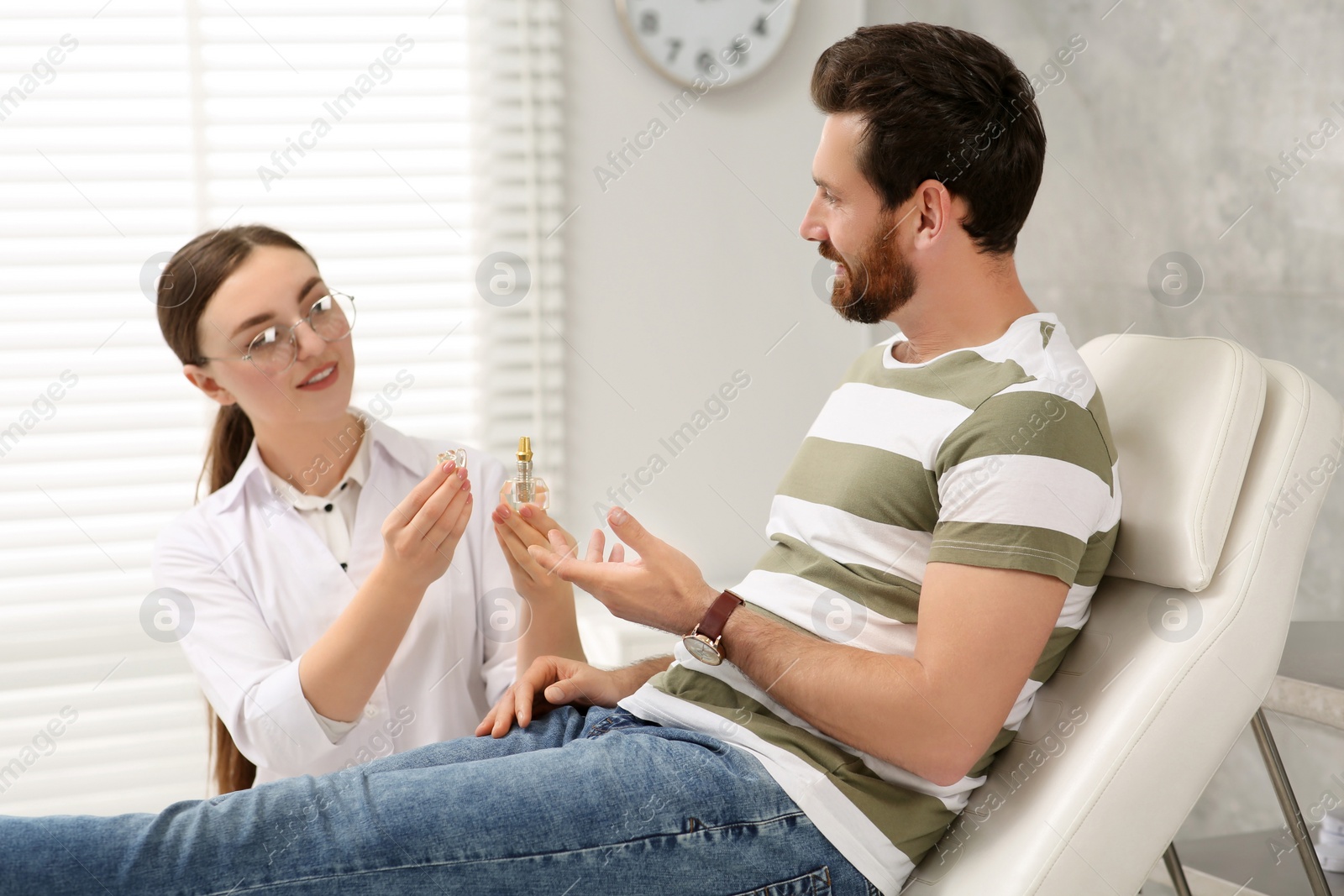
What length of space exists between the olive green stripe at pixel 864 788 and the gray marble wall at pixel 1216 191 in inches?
43.9

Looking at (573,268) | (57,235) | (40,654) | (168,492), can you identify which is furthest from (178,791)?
(573,268)

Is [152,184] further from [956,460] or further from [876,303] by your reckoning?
[956,460]

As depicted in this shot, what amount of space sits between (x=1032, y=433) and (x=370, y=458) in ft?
3.65

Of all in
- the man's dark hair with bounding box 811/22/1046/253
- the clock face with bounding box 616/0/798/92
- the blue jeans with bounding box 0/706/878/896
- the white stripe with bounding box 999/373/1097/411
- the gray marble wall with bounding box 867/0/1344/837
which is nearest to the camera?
the blue jeans with bounding box 0/706/878/896

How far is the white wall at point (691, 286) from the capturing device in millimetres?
3004

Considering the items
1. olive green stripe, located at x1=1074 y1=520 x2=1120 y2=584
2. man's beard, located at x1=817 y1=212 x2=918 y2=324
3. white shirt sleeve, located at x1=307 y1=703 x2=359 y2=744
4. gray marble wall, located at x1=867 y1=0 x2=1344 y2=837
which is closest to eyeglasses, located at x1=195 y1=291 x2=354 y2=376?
white shirt sleeve, located at x1=307 y1=703 x2=359 y2=744

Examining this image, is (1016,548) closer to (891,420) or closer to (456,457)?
(891,420)

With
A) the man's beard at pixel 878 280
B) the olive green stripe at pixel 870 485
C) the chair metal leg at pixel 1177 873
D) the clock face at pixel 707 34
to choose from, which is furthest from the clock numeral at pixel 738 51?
the chair metal leg at pixel 1177 873

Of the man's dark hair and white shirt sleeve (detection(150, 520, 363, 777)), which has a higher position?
the man's dark hair

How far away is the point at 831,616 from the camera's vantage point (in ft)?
4.66

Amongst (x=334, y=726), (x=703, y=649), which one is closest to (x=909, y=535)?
(x=703, y=649)

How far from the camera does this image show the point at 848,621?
140cm

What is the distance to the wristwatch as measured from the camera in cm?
135

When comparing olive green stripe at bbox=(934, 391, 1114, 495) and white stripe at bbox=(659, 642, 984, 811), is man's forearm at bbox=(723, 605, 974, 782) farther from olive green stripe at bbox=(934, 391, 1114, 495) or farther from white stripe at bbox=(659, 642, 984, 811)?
olive green stripe at bbox=(934, 391, 1114, 495)
